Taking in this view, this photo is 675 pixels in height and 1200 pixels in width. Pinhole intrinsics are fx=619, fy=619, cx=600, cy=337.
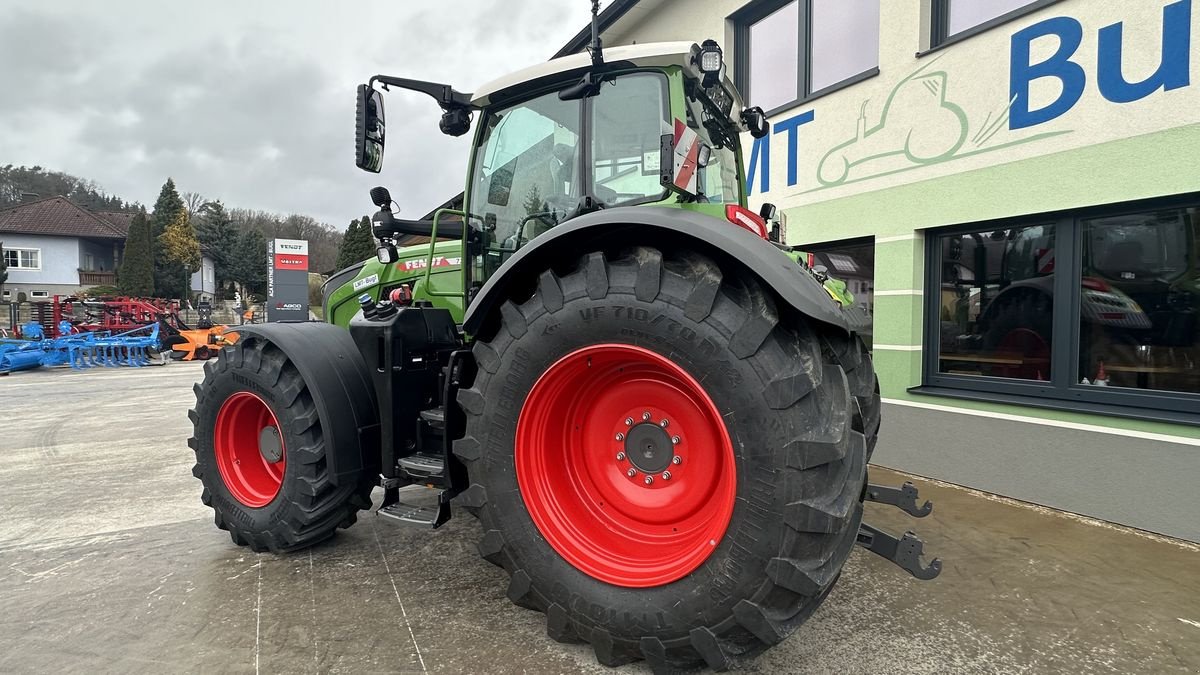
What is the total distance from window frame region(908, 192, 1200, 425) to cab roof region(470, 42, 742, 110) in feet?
9.12

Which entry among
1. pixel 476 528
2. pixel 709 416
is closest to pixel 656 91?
pixel 709 416

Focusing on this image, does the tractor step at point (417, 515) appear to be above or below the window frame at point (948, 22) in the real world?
below

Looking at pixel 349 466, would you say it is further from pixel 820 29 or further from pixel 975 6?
pixel 820 29

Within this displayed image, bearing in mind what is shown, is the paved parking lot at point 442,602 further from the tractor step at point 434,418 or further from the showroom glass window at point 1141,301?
the showroom glass window at point 1141,301

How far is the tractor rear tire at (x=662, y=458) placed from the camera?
1867 mm

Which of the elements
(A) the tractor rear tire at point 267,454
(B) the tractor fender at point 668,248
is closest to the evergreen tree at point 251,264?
(A) the tractor rear tire at point 267,454

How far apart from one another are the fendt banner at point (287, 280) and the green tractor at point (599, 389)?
730 inches

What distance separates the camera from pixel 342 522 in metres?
3.20

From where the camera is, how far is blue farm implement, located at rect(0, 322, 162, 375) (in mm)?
13508

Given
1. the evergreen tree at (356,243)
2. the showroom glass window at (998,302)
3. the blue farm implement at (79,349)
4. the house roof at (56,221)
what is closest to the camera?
the showroom glass window at (998,302)

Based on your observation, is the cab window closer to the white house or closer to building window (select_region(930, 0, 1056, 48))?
building window (select_region(930, 0, 1056, 48))

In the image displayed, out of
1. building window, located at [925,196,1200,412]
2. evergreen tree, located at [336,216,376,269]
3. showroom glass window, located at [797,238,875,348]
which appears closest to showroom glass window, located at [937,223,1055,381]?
building window, located at [925,196,1200,412]

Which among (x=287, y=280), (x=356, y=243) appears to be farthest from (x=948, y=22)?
(x=356, y=243)

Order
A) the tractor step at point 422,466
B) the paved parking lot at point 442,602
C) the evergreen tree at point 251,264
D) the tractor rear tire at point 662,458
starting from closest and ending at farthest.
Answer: the tractor rear tire at point 662,458 → the paved parking lot at point 442,602 → the tractor step at point 422,466 → the evergreen tree at point 251,264
